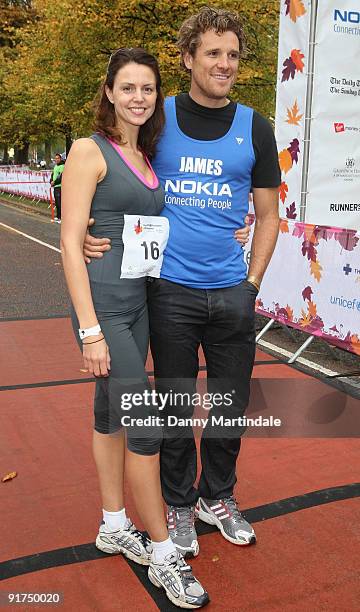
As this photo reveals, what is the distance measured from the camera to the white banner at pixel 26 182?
24438 millimetres

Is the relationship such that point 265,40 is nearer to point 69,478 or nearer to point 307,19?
point 307,19

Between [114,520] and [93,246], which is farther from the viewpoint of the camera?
[114,520]

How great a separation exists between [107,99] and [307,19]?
4713 mm

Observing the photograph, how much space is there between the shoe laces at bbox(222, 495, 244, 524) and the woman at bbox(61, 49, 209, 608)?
48cm

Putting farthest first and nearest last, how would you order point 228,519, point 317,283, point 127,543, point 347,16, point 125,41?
1. point 125,41
2. point 347,16
3. point 317,283
4. point 228,519
5. point 127,543

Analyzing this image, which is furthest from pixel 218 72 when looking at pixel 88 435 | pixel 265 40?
pixel 265 40

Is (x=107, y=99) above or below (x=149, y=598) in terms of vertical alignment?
above

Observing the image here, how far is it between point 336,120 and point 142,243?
477 cm

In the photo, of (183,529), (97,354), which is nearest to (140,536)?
(183,529)

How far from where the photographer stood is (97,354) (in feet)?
7.73

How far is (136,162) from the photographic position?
243 cm

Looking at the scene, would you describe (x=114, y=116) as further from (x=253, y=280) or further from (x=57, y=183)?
(x=57, y=183)

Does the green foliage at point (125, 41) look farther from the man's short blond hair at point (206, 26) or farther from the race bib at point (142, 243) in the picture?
the race bib at point (142, 243)

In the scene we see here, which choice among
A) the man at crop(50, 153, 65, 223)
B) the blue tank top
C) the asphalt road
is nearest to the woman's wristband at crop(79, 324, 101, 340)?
the blue tank top
